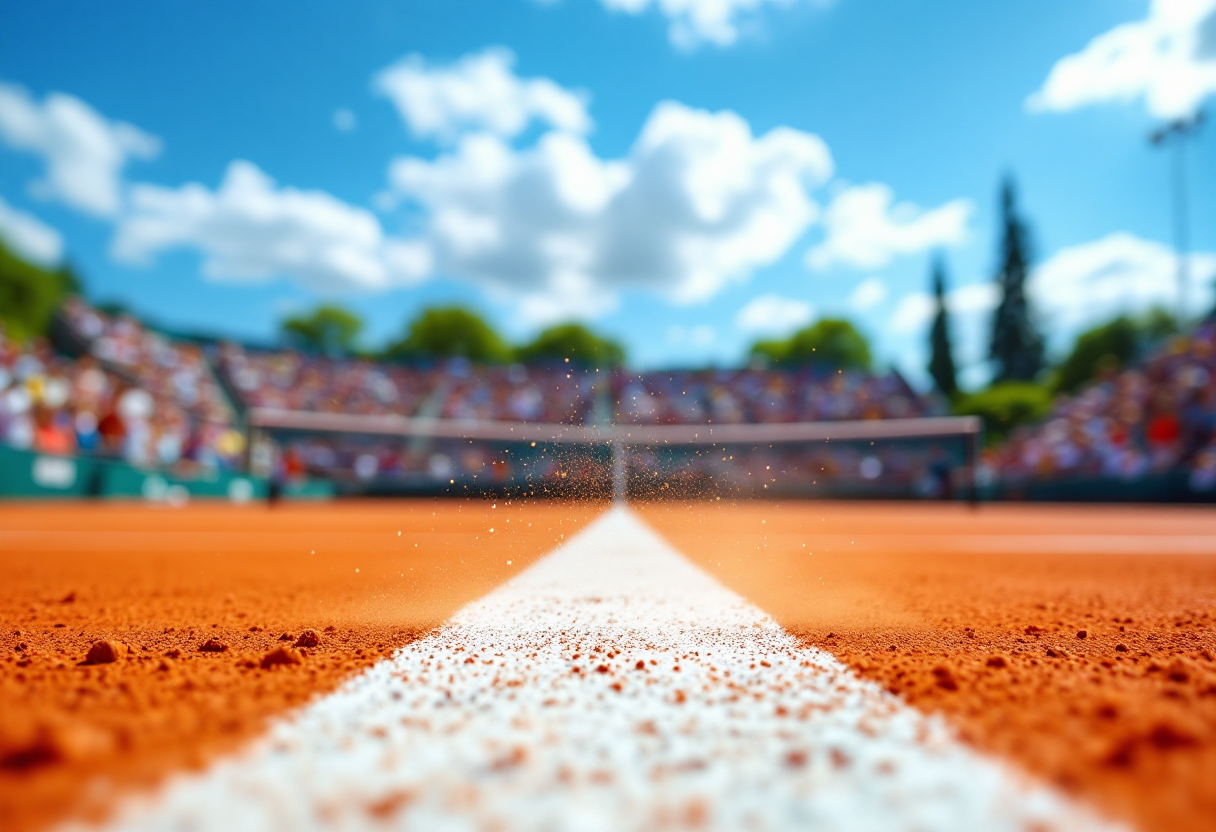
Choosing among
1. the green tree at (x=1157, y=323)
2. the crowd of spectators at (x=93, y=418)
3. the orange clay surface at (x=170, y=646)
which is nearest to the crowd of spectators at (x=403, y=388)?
the crowd of spectators at (x=93, y=418)

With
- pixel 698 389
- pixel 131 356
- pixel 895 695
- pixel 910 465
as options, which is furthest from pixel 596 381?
pixel 895 695

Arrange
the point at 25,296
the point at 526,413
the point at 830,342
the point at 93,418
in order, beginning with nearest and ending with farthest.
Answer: the point at 93,418 < the point at 526,413 < the point at 25,296 < the point at 830,342

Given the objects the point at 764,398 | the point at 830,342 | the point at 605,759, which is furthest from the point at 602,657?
the point at 830,342

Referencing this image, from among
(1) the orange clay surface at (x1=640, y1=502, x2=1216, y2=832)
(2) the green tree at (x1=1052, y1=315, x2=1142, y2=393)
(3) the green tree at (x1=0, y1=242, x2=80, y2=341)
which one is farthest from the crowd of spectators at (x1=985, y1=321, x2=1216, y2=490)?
(3) the green tree at (x1=0, y1=242, x2=80, y2=341)

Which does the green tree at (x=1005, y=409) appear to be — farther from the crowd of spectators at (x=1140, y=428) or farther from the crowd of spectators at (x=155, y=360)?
the crowd of spectators at (x=155, y=360)

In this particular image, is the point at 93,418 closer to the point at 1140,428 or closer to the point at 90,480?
the point at 90,480

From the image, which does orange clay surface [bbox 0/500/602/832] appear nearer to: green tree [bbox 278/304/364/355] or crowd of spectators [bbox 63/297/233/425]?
crowd of spectators [bbox 63/297/233/425]
